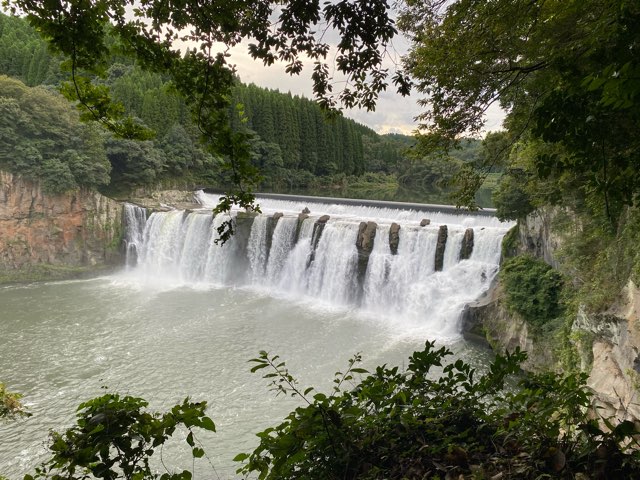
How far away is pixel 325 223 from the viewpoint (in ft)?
60.0

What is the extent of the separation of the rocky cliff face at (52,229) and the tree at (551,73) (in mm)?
22129

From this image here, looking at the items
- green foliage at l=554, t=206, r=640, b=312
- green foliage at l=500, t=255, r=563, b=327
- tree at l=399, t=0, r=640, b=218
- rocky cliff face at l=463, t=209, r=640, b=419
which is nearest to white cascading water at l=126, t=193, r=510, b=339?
rocky cliff face at l=463, t=209, r=640, b=419

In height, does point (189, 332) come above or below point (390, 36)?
below

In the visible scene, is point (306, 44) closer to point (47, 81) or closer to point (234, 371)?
point (234, 371)

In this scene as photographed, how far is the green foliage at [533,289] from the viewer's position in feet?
32.8

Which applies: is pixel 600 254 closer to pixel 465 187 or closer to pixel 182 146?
pixel 465 187

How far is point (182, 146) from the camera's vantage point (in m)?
30.5

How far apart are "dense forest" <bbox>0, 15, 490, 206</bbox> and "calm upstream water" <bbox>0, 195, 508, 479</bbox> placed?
412 cm

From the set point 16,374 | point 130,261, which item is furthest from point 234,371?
point 130,261

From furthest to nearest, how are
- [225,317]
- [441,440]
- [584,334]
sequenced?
[225,317] → [584,334] → [441,440]

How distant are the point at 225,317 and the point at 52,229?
13.3 meters

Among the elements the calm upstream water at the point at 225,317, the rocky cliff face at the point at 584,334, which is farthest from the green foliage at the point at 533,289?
the calm upstream water at the point at 225,317

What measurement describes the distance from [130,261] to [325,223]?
12.3 m

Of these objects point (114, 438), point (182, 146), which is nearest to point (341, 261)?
point (114, 438)
